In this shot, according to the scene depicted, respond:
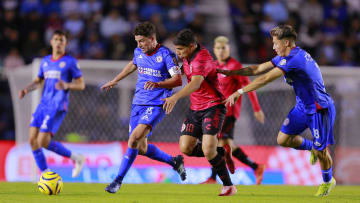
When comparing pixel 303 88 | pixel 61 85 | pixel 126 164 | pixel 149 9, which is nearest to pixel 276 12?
pixel 149 9

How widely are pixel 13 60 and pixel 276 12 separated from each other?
24.7 ft

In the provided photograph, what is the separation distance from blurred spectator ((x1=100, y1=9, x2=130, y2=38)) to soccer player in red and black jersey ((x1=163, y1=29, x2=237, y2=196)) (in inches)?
326

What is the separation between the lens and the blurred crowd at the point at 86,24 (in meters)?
14.7

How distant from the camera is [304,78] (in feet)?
25.1

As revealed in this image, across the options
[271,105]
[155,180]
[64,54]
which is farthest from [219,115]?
[271,105]

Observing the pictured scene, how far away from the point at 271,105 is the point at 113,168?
3470 mm

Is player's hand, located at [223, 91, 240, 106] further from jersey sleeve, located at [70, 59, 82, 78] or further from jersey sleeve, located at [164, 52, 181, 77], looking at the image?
jersey sleeve, located at [70, 59, 82, 78]

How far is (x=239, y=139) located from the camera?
42.1ft

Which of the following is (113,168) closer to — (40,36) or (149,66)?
(149,66)

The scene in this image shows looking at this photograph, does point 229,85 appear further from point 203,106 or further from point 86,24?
point 86,24

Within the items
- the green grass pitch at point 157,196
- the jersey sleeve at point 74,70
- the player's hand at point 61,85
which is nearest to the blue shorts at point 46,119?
the player's hand at point 61,85

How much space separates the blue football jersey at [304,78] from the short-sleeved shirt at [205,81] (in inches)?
29.7

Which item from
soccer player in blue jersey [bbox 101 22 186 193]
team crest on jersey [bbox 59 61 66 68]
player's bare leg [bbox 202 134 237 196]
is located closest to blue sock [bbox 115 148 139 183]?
soccer player in blue jersey [bbox 101 22 186 193]

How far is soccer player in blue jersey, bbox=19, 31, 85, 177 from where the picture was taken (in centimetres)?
955
